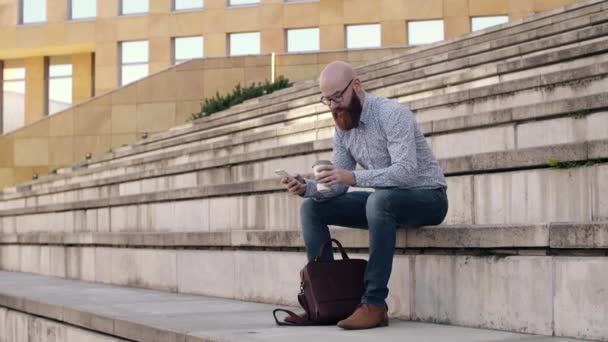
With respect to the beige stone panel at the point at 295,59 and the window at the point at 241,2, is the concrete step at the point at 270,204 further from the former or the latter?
the window at the point at 241,2

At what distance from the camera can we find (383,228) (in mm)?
5652

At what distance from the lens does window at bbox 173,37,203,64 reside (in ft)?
115

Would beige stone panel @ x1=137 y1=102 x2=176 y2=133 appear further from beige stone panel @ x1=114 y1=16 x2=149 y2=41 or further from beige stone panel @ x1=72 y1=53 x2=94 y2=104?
beige stone panel @ x1=72 y1=53 x2=94 y2=104

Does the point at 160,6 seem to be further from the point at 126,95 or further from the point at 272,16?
the point at 126,95

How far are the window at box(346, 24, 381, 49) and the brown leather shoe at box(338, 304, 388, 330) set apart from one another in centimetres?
2760

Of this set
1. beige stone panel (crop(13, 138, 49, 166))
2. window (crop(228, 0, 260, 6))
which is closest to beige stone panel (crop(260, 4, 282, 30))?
window (crop(228, 0, 260, 6))

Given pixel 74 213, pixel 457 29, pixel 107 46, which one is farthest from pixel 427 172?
pixel 107 46

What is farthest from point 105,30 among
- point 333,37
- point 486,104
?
point 486,104

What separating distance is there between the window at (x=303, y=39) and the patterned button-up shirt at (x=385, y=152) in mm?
27520

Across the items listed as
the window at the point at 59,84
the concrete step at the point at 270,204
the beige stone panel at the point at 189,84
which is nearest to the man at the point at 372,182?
the concrete step at the point at 270,204

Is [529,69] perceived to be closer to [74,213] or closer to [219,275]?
[219,275]

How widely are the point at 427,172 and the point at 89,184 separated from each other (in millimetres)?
9530

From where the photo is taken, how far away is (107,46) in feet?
→ 118

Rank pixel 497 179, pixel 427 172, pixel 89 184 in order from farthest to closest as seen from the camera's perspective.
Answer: pixel 89 184, pixel 497 179, pixel 427 172
